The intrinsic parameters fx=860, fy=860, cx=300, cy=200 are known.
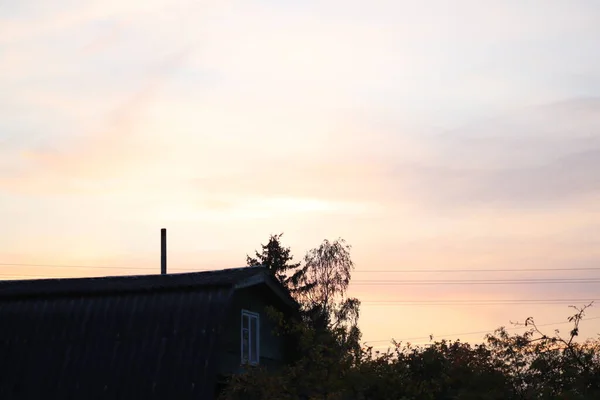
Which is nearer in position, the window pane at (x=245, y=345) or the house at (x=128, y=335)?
the house at (x=128, y=335)

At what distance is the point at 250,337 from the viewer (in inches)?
1196

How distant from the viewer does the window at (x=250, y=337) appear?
29.9 meters

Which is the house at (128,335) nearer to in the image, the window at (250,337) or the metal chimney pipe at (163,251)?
the window at (250,337)

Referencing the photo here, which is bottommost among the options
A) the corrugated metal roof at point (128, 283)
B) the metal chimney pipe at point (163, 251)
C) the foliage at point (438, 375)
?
the foliage at point (438, 375)

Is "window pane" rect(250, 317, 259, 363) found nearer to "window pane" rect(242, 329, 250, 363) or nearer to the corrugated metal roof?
"window pane" rect(242, 329, 250, 363)

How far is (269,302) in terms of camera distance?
3244cm

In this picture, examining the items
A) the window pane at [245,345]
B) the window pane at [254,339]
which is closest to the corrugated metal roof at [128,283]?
the window pane at [254,339]

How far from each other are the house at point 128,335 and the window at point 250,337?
0.04m

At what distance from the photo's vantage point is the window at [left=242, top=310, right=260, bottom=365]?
29.9 metres

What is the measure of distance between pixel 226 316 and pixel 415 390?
638cm

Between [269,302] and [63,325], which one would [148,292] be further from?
[269,302]

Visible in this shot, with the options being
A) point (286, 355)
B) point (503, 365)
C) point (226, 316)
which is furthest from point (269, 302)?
point (503, 365)

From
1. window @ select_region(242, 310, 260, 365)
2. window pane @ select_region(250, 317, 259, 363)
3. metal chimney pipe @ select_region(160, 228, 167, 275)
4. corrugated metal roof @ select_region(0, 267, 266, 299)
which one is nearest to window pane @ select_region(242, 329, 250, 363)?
window @ select_region(242, 310, 260, 365)

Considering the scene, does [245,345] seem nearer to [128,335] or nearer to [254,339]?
[254,339]
